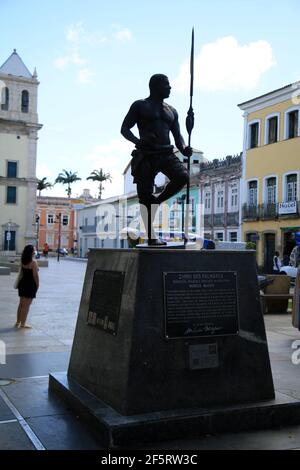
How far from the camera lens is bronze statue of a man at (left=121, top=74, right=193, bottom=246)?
5.22 meters

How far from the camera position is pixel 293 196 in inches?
1179

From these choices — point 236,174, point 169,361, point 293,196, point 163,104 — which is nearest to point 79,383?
point 169,361

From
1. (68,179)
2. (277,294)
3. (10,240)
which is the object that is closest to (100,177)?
(68,179)

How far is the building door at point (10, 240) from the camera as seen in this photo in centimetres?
5266

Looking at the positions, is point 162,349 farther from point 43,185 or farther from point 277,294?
point 43,185

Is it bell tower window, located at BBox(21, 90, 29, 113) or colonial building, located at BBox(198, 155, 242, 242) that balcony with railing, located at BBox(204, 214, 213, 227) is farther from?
bell tower window, located at BBox(21, 90, 29, 113)

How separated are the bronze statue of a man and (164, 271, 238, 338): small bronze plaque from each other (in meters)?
0.86

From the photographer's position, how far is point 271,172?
104 feet

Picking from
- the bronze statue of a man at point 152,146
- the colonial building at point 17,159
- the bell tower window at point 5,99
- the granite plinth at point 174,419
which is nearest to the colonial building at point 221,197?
the colonial building at point 17,159

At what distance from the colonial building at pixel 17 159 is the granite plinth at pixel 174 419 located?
50405 mm

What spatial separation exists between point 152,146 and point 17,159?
50.9 metres

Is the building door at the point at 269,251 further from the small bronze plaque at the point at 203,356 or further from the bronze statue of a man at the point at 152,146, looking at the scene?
the small bronze plaque at the point at 203,356

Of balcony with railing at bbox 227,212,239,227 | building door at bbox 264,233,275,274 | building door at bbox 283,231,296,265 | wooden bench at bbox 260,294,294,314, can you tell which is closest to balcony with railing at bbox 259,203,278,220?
building door at bbox 264,233,275,274

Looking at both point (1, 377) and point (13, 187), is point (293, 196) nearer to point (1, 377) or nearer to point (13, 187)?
point (1, 377)
